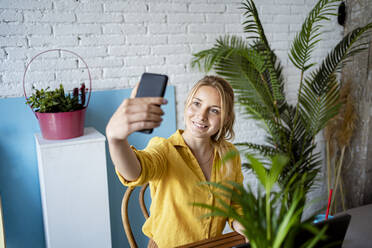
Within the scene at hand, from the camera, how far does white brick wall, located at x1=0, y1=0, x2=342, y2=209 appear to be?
184 centimetres

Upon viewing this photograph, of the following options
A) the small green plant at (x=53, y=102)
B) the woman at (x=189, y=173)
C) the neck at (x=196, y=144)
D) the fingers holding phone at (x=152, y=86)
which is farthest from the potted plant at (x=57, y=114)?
the fingers holding phone at (x=152, y=86)

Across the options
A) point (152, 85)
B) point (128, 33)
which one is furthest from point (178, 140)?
point (128, 33)

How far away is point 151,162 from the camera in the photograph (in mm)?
1183

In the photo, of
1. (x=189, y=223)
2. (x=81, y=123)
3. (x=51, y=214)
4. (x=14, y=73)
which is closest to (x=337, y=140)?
(x=189, y=223)

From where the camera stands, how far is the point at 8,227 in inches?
76.8

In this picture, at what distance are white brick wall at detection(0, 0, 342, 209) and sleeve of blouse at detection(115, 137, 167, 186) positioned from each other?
3.09ft

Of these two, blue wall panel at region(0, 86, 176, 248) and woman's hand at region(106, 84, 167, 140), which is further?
blue wall panel at region(0, 86, 176, 248)

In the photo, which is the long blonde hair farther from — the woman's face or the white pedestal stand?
the white pedestal stand

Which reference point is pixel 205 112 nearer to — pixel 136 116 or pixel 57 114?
pixel 136 116

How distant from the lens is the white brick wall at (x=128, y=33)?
1838 millimetres

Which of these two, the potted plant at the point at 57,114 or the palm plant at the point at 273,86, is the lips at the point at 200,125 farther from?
the potted plant at the point at 57,114

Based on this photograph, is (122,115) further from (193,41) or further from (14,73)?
(193,41)

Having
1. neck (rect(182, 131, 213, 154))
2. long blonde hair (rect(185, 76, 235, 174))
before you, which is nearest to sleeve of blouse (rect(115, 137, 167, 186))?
neck (rect(182, 131, 213, 154))

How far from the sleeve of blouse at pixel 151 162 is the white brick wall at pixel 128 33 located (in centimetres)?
94
